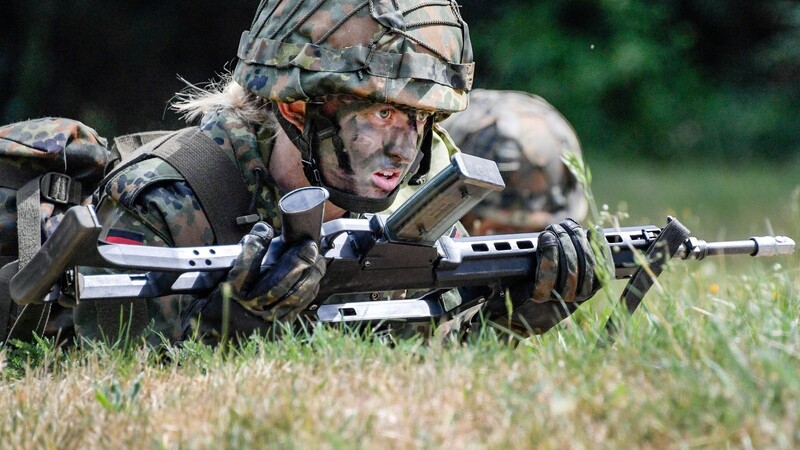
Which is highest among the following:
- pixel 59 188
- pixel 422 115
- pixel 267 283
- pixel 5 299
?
pixel 422 115

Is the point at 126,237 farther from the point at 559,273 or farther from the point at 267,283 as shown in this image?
the point at 559,273

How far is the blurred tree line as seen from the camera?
10.6 metres

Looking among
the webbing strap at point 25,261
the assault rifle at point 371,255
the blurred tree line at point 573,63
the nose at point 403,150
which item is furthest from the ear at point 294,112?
the blurred tree line at point 573,63

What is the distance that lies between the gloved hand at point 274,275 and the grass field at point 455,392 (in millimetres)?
178

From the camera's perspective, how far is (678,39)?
43.9 feet

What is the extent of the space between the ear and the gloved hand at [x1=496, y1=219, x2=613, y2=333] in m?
0.99

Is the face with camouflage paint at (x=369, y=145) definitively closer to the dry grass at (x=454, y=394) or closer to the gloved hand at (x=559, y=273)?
the gloved hand at (x=559, y=273)

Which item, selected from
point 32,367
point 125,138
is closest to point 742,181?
point 125,138

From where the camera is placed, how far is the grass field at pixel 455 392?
2.44 m

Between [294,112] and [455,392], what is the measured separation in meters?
1.83

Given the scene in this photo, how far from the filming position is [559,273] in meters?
3.98

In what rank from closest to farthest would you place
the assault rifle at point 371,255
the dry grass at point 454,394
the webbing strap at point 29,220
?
the dry grass at point 454,394, the assault rifle at point 371,255, the webbing strap at point 29,220

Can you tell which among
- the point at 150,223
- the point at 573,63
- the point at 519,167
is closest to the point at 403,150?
the point at 150,223

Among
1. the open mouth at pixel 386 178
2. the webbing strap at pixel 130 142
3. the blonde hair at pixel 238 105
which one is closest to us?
the open mouth at pixel 386 178
